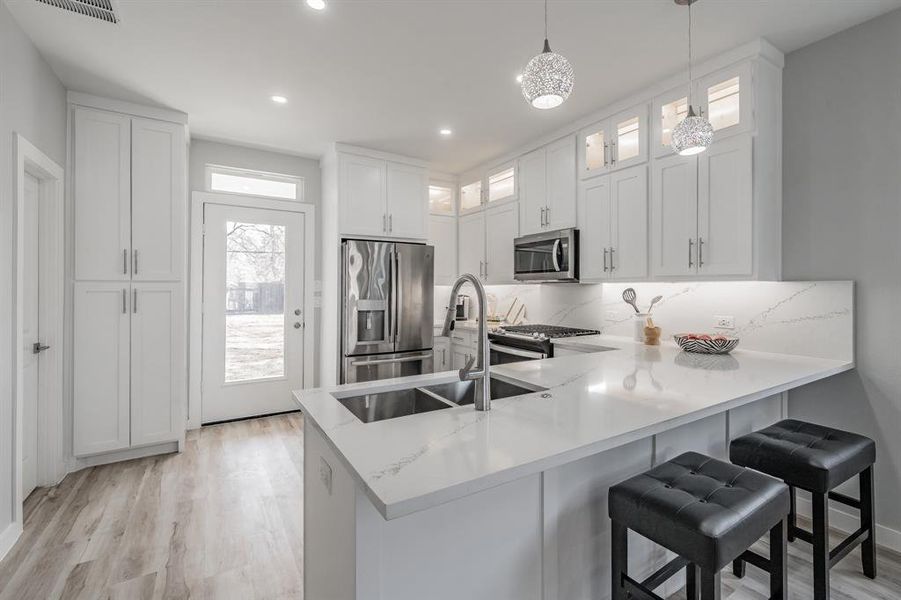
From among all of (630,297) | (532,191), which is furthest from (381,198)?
(630,297)

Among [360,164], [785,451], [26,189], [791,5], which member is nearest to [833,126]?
[791,5]

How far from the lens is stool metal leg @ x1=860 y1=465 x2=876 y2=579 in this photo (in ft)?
5.95

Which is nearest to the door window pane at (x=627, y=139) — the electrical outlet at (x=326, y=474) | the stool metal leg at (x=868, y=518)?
the stool metal leg at (x=868, y=518)

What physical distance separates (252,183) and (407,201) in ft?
5.19

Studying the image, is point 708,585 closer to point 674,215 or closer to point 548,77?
point 548,77

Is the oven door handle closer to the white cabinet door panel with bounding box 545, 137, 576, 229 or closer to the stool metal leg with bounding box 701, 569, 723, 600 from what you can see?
the white cabinet door panel with bounding box 545, 137, 576, 229

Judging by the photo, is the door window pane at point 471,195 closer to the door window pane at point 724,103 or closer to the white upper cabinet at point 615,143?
the white upper cabinet at point 615,143

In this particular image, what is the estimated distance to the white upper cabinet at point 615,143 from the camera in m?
2.94

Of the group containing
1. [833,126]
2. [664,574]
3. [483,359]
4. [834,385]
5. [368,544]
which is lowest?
[664,574]

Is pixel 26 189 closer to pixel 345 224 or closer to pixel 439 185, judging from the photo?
pixel 345 224

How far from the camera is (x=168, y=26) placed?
7.32 ft

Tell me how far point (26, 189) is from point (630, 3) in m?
3.64

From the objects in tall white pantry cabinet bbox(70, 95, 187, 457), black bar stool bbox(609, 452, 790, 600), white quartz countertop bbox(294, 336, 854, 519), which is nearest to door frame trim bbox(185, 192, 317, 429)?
tall white pantry cabinet bbox(70, 95, 187, 457)

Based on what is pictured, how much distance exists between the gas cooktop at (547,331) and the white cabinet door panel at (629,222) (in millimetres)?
626
